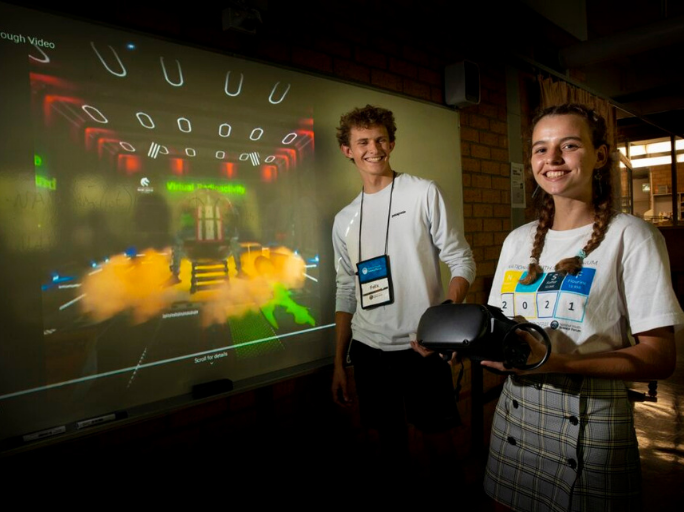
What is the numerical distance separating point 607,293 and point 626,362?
16 cm

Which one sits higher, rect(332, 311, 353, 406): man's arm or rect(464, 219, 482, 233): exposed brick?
rect(464, 219, 482, 233): exposed brick

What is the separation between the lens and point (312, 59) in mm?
2080

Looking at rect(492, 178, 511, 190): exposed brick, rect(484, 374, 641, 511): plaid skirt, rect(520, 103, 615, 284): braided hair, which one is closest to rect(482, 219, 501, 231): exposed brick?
rect(492, 178, 511, 190): exposed brick

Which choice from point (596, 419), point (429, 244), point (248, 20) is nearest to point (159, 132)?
point (248, 20)

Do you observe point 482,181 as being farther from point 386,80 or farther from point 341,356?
point 341,356

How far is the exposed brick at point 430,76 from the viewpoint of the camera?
2.60 metres

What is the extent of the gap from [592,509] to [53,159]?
165 centimetres

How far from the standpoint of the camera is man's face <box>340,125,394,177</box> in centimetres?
189

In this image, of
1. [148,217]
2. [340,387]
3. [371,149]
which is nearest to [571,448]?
[340,387]

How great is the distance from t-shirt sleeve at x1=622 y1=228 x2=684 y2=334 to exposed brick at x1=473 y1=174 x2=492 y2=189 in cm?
191

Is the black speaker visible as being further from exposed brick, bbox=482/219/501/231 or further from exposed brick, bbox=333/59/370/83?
exposed brick, bbox=482/219/501/231

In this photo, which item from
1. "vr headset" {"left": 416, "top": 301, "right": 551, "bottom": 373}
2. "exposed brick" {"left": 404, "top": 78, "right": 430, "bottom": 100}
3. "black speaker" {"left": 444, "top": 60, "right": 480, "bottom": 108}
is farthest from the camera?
"black speaker" {"left": 444, "top": 60, "right": 480, "bottom": 108}

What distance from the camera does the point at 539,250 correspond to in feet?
A: 4.09

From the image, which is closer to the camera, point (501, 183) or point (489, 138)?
point (489, 138)
